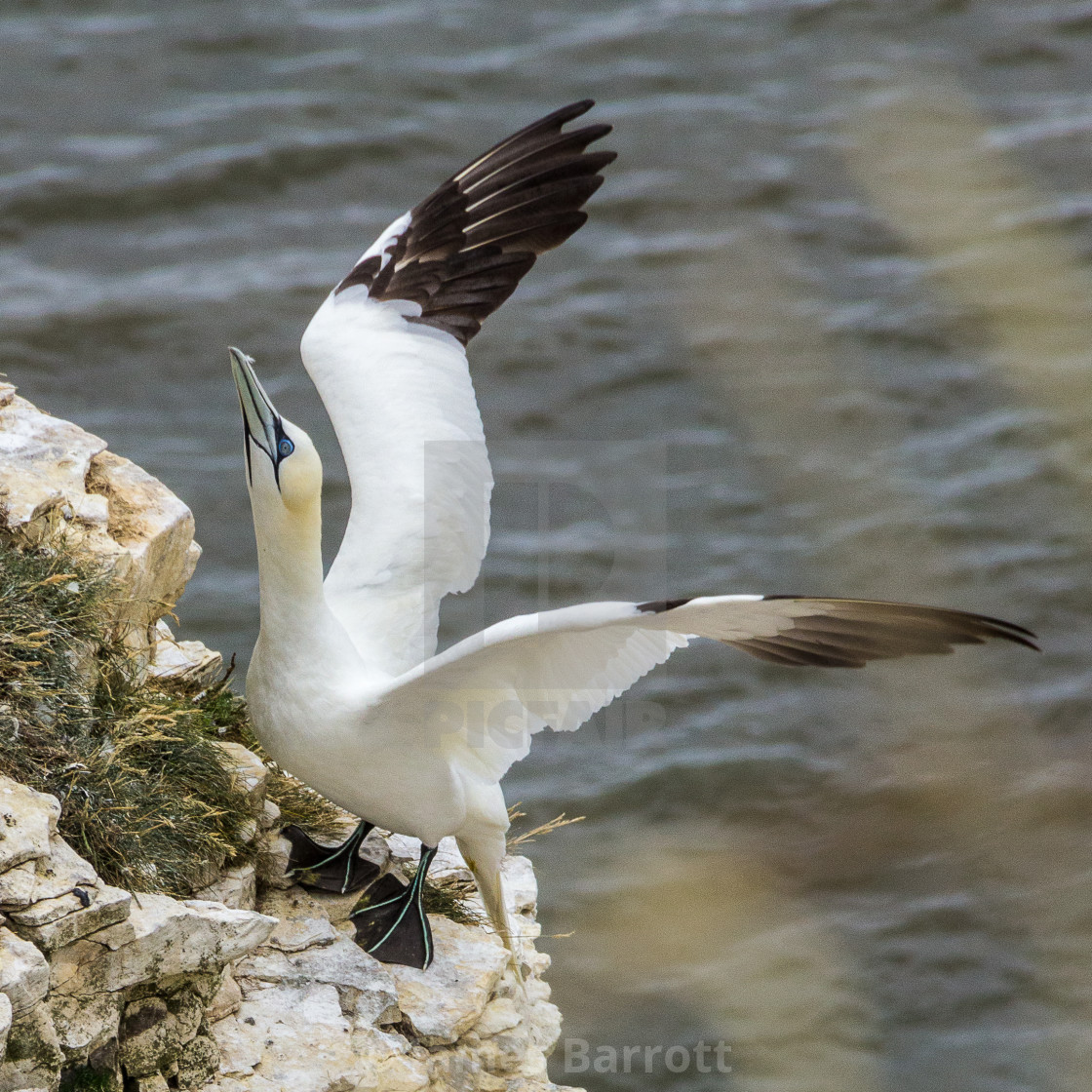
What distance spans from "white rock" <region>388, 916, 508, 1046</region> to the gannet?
0.24 feet

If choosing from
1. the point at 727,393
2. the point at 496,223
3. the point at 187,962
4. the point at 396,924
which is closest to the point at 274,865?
the point at 396,924

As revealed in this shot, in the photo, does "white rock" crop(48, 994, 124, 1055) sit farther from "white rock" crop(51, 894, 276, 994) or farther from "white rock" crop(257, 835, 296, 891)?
"white rock" crop(257, 835, 296, 891)

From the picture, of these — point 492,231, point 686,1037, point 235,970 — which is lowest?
point 686,1037

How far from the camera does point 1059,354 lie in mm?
10688

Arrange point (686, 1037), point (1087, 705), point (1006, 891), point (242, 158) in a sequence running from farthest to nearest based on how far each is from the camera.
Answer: point (242, 158) → point (1087, 705) → point (1006, 891) → point (686, 1037)

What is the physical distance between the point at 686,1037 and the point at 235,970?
3.38 metres

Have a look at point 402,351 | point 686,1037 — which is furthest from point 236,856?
point 686,1037

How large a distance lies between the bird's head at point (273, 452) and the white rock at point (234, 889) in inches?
42.4

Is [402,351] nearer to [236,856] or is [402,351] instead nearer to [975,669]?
[236,856]

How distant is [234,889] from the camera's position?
4.55 m

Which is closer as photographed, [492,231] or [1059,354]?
[492,231]

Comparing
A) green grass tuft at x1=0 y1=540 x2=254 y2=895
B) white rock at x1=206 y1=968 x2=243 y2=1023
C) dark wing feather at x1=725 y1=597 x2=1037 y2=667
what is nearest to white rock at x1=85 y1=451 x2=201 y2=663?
green grass tuft at x1=0 y1=540 x2=254 y2=895

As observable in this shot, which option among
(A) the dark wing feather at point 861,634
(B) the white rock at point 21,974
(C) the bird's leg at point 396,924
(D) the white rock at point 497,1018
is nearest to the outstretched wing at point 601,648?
Answer: (A) the dark wing feather at point 861,634

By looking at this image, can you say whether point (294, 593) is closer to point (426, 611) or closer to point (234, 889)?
point (426, 611)
